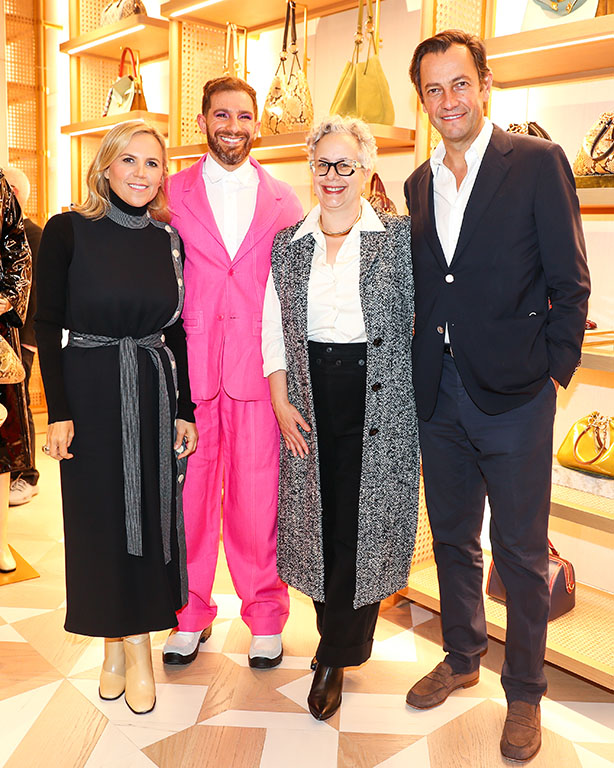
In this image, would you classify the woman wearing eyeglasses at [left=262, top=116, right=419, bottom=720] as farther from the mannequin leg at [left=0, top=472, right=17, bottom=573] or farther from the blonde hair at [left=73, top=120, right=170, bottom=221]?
the mannequin leg at [left=0, top=472, right=17, bottom=573]

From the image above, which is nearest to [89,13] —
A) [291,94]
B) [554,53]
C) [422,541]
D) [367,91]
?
[291,94]

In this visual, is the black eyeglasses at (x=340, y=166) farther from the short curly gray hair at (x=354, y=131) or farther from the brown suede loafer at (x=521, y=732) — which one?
Answer: the brown suede loafer at (x=521, y=732)

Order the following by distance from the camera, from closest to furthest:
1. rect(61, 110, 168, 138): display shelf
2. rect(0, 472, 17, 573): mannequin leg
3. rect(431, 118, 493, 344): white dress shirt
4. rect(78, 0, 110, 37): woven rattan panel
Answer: rect(431, 118, 493, 344): white dress shirt < rect(0, 472, 17, 573): mannequin leg < rect(61, 110, 168, 138): display shelf < rect(78, 0, 110, 37): woven rattan panel

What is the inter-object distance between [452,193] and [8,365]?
5.83 ft

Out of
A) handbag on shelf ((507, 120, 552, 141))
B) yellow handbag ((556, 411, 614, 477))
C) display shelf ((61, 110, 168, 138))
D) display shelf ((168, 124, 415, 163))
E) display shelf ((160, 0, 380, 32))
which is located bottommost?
yellow handbag ((556, 411, 614, 477))

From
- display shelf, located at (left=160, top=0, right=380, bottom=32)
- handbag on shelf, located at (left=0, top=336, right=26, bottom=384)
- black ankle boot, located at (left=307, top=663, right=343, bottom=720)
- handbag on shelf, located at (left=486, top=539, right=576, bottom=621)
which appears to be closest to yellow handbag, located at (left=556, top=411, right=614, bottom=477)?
handbag on shelf, located at (left=486, top=539, right=576, bottom=621)

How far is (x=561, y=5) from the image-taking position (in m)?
2.31

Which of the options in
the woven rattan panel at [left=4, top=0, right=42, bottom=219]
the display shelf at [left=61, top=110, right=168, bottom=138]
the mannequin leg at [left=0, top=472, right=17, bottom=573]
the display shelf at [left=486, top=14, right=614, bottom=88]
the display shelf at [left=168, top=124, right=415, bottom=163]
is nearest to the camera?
the display shelf at [left=486, top=14, right=614, bottom=88]

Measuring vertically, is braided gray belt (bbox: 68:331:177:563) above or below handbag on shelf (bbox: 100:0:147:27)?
below

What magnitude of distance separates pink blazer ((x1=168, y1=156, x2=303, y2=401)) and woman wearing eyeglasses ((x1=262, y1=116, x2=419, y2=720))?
0.16 meters

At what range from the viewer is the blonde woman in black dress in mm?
2082

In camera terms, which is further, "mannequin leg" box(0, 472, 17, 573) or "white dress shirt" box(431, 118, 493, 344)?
"mannequin leg" box(0, 472, 17, 573)

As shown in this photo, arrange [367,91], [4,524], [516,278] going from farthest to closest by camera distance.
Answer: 1. [4,524]
2. [367,91]
3. [516,278]

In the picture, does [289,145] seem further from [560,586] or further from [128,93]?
[560,586]
